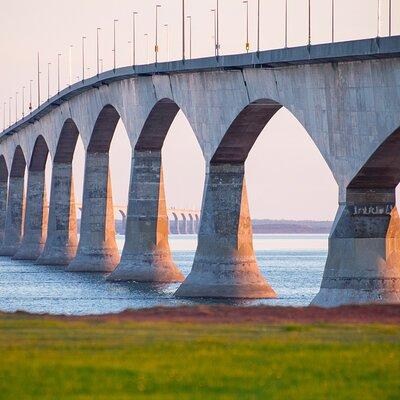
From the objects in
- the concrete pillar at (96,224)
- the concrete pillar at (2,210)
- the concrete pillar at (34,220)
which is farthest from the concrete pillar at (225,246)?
the concrete pillar at (2,210)

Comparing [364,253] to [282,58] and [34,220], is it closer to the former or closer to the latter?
[282,58]

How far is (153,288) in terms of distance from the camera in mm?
73875

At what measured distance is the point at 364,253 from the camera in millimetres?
49438

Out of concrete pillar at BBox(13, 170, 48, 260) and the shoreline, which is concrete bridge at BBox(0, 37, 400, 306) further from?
the shoreline

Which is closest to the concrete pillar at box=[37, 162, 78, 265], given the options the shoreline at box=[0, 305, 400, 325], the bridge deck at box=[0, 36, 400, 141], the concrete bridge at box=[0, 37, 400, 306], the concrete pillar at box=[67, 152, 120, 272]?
the concrete bridge at box=[0, 37, 400, 306]

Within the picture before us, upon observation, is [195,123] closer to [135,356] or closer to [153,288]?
[153,288]

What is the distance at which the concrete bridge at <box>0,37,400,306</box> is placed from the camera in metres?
49.2

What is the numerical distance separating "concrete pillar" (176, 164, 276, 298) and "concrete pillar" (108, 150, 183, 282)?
13518 mm

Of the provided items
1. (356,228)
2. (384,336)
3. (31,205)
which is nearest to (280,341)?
(384,336)

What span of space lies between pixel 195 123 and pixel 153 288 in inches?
397

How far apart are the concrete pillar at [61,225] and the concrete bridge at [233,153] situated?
10 centimetres

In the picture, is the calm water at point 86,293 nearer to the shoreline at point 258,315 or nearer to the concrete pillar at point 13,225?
the shoreline at point 258,315

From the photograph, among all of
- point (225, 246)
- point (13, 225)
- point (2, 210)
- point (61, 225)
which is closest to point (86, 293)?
point (225, 246)

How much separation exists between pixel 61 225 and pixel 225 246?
44.3 meters
